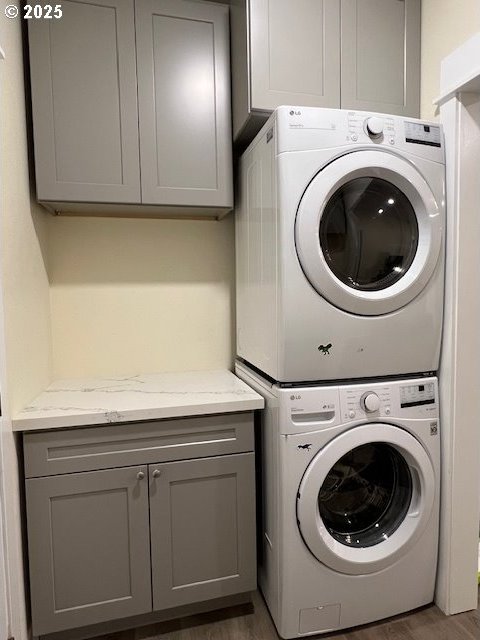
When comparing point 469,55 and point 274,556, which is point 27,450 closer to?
point 274,556

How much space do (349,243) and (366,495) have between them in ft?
3.29

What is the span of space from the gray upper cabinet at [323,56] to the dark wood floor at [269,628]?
200cm

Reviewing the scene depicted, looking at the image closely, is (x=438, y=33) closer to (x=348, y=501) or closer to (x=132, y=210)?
(x=132, y=210)

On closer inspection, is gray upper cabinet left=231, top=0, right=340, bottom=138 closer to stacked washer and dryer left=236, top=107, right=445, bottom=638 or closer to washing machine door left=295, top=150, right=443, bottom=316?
stacked washer and dryer left=236, top=107, right=445, bottom=638

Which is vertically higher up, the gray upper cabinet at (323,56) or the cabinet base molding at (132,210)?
the gray upper cabinet at (323,56)

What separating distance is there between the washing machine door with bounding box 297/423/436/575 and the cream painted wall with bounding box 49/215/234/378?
2.89 ft

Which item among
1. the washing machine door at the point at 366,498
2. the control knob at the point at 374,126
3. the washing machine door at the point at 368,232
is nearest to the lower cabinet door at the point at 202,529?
the washing machine door at the point at 366,498

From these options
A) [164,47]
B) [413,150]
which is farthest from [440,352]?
[164,47]

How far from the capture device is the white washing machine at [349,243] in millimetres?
1296

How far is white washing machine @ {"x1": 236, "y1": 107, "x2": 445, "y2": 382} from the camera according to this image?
1.30 meters

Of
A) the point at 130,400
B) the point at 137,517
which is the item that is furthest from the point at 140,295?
the point at 137,517

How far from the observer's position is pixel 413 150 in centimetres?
140

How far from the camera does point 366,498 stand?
61.1 inches

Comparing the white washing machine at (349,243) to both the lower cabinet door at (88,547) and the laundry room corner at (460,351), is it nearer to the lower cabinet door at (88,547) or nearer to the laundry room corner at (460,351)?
the laundry room corner at (460,351)
